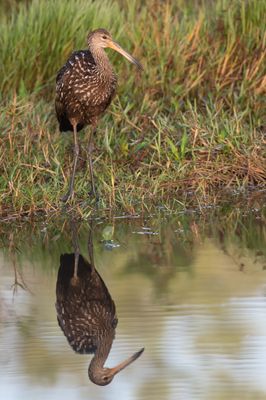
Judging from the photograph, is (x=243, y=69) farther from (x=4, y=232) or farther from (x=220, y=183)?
(x=4, y=232)

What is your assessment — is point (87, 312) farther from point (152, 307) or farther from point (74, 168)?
point (74, 168)

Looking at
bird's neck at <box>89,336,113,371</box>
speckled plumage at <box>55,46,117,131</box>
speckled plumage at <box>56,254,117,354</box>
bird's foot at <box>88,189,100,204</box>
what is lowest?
speckled plumage at <box>56,254,117,354</box>

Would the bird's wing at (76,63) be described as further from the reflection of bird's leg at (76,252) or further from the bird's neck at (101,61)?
the reflection of bird's leg at (76,252)

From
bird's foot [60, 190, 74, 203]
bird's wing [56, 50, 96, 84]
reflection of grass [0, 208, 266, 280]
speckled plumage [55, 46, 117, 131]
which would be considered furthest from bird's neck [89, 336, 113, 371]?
bird's wing [56, 50, 96, 84]

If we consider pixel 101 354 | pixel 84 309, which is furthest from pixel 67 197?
pixel 101 354

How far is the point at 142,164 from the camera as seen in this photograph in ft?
34.7

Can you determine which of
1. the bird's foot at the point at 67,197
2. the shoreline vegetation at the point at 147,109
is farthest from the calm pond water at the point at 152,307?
the shoreline vegetation at the point at 147,109

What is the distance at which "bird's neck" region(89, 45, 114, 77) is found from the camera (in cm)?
1048

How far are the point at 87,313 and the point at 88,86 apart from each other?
3219 millimetres

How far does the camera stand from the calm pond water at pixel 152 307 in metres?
6.18

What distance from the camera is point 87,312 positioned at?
757 cm

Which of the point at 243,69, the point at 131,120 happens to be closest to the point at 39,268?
the point at 131,120

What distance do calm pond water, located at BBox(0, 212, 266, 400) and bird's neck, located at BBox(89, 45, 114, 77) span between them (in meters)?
1.27

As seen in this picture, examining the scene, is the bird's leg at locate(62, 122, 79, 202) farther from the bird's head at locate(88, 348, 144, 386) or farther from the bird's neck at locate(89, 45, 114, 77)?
the bird's head at locate(88, 348, 144, 386)
